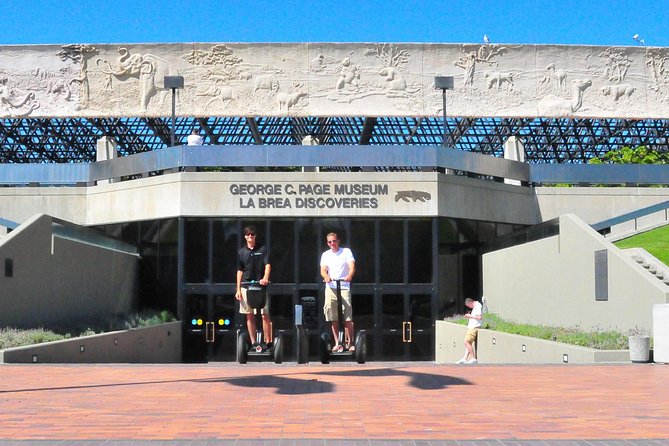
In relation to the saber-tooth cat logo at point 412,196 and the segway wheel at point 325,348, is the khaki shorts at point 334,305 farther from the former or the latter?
the saber-tooth cat logo at point 412,196

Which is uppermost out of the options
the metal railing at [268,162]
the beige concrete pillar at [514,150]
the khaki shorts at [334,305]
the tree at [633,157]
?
the tree at [633,157]

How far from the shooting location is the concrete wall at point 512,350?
14.8 meters

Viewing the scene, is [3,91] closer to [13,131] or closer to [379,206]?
[13,131]

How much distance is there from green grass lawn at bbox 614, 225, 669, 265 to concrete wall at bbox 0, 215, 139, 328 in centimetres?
1451

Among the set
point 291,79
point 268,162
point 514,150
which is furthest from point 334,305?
point 291,79

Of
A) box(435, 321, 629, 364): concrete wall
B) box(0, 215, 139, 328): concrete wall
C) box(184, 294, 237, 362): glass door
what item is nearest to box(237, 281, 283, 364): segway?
box(435, 321, 629, 364): concrete wall

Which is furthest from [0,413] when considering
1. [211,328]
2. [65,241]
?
[211,328]

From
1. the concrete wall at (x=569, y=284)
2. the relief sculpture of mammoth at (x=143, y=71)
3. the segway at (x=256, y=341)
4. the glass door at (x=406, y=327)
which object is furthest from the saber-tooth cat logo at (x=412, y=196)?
the relief sculpture of mammoth at (x=143, y=71)

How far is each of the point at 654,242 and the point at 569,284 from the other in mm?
5751

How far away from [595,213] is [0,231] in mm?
20873

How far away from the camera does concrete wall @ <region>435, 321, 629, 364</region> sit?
1482 centimetres

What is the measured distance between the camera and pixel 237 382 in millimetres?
11102

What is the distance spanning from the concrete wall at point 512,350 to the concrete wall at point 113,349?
796cm

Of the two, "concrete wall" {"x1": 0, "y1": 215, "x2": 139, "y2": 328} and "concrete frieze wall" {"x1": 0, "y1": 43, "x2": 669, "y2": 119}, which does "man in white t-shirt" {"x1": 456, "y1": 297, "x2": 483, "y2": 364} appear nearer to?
"concrete wall" {"x1": 0, "y1": 215, "x2": 139, "y2": 328}
